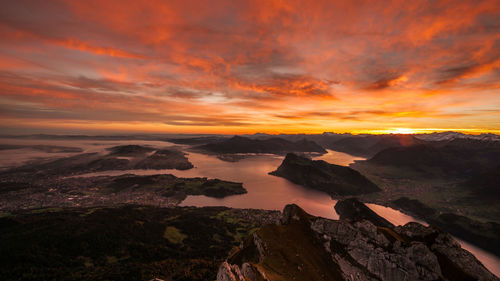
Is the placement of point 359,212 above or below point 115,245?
below

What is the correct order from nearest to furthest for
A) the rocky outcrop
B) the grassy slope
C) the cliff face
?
the cliff face → the grassy slope → the rocky outcrop

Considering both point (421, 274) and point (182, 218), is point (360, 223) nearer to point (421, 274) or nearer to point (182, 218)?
point (421, 274)

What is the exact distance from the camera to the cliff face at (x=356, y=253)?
38.0m

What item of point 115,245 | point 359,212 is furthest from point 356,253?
point 359,212

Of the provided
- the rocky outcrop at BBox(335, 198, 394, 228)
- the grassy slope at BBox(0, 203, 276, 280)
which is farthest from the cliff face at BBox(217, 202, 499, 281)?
the rocky outcrop at BBox(335, 198, 394, 228)

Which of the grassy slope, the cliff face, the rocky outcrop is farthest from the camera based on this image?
the rocky outcrop

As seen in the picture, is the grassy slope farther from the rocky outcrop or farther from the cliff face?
the rocky outcrop

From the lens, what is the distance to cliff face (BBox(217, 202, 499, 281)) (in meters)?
38.0

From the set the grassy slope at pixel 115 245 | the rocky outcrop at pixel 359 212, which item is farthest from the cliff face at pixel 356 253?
the rocky outcrop at pixel 359 212

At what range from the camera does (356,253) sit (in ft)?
150

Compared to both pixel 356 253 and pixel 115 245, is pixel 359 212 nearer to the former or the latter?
pixel 356 253

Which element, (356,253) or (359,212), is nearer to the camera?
(356,253)

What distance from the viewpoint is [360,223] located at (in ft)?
162

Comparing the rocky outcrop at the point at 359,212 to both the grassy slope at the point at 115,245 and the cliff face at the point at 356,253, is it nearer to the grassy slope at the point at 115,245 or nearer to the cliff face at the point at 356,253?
the grassy slope at the point at 115,245
